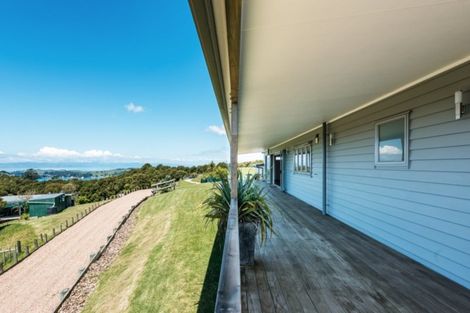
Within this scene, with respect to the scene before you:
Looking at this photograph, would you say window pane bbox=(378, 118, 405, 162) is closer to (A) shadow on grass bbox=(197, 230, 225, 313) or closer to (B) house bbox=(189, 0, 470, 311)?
(B) house bbox=(189, 0, 470, 311)

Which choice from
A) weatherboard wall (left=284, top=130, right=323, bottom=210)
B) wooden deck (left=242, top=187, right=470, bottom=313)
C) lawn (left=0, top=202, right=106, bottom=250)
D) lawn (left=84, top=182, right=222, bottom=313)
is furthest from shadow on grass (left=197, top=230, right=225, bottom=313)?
lawn (left=0, top=202, right=106, bottom=250)

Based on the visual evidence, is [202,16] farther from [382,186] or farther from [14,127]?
[14,127]

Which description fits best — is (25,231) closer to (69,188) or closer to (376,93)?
(69,188)

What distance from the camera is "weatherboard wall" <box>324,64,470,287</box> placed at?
Result: 2715mm

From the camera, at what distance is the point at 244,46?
6.78ft

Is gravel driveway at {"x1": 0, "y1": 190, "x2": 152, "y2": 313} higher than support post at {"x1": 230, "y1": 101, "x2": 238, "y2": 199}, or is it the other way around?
support post at {"x1": 230, "y1": 101, "x2": 238, "y2": 199}

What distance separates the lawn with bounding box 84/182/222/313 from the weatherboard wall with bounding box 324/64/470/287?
10.1 ft

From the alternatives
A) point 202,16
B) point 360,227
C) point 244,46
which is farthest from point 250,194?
point 360,227

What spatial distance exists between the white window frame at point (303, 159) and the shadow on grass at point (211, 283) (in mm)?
4340

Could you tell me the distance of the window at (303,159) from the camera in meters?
8.16

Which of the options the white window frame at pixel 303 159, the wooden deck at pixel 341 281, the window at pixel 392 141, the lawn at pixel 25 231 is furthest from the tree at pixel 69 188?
the window at pixel 392 141

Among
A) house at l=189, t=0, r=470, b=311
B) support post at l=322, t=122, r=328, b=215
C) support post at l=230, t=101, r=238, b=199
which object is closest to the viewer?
house at l=189, t=0, r=470, b=311

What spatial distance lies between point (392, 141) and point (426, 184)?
3.15 ft

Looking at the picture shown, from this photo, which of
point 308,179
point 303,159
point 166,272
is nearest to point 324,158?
point 308,179
